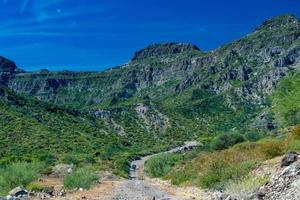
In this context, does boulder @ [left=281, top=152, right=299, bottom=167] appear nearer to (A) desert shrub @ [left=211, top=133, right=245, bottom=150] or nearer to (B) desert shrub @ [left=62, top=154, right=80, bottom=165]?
(A) desert shrub @ [left=211, top=133, right=245, bottom=150]

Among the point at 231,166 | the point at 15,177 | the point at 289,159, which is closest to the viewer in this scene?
the point at 289,159

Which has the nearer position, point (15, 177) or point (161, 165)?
point (15, 177)

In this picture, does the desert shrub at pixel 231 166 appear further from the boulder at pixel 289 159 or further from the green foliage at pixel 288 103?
the green foliage at pixel 288 103

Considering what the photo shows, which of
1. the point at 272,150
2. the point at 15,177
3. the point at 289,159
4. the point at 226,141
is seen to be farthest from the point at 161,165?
the point at 289,159

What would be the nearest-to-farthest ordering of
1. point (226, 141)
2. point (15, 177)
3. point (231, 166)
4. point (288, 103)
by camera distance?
point (231, 166)
point (15, 177)
point (288, 103)
point (226, 141)

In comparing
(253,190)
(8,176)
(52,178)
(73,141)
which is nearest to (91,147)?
(73,141)

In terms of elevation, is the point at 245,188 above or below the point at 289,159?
below

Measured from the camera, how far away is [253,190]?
93.9 ft

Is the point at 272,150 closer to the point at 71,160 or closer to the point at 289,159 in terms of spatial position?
the point at 289,159

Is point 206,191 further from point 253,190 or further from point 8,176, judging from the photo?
point 8,176

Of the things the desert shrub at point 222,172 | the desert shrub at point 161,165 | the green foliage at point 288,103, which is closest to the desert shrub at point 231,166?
the desert shrub at point 222,172

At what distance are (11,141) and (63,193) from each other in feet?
254

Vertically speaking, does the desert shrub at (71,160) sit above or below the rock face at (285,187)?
above

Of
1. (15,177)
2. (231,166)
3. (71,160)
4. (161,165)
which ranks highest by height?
(71,160)
